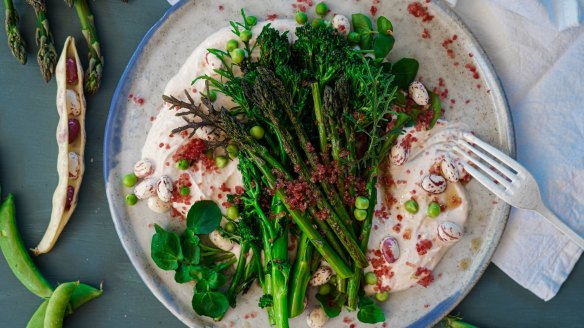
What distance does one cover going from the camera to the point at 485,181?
281 cm

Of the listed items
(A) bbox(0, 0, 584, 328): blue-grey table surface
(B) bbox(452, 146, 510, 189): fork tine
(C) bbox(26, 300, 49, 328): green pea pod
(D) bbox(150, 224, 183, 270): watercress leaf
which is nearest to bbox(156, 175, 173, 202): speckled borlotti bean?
(D) bbox(150, 224, 183, 270): watercress leaf

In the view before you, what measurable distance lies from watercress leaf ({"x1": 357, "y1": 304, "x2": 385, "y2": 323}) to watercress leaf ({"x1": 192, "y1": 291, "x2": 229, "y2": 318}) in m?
0.75

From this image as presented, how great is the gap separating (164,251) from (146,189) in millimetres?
366

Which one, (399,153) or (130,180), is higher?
(399,153)

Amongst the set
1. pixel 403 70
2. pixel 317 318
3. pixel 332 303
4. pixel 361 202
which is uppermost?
pixel 403 70

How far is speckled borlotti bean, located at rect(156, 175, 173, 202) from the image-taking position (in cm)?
288

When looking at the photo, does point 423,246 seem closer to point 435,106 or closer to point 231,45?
point 435,106

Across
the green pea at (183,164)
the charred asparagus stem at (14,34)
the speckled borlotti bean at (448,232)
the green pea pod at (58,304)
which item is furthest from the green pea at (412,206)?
the charred asparagus stem at (14,34)

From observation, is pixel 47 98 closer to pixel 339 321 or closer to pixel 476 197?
pixel 339 321

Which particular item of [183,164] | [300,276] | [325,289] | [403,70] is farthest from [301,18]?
[325,289]

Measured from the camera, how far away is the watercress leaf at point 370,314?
286 cm

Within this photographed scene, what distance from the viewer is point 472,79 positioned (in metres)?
2.98

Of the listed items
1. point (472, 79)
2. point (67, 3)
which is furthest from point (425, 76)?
point (67, 3)

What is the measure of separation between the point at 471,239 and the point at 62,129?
8.25ft
